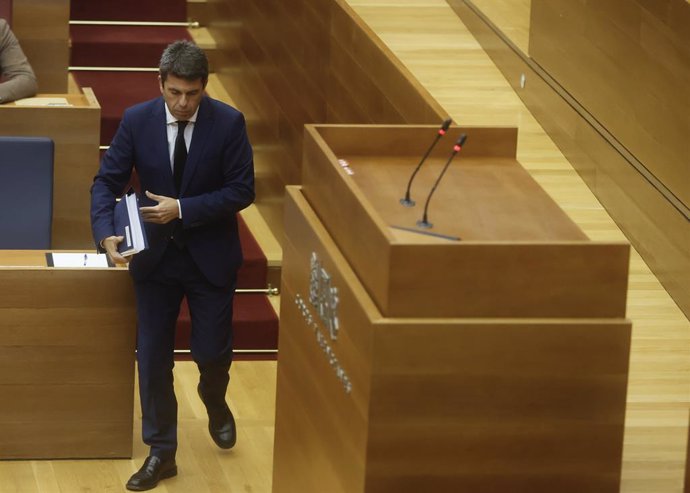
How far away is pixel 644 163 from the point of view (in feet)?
10.8

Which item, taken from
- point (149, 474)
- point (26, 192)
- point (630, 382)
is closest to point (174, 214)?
point (149, 474)

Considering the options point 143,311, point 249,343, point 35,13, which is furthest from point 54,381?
point 35,13

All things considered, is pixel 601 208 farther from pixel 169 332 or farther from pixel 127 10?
pixel 127 10

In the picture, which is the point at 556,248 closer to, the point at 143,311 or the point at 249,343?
the point at 143,311

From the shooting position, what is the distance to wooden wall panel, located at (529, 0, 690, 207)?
313 cm

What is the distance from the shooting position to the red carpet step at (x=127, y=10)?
5.48m

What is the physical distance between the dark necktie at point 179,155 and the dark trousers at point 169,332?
0.45 feet

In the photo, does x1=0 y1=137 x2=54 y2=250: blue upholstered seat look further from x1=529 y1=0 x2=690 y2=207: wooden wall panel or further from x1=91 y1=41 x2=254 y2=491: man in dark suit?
x1=529 y1=0 x2=690 y2=207: wooden wall panel

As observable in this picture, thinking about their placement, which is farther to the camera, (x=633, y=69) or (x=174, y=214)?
(x=633, y=69)

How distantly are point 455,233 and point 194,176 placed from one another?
102cm

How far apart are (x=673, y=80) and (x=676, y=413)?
759mm

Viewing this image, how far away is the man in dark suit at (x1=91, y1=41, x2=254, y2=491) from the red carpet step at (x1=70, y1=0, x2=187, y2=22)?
2.47m

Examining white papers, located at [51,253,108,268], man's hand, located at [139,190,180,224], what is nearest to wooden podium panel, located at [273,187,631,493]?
man's hand, located at [139,190,180,224]

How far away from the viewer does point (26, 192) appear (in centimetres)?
374
